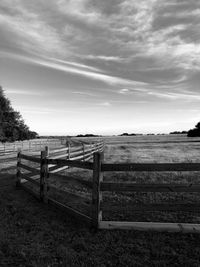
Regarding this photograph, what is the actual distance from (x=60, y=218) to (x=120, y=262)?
266 centimetres

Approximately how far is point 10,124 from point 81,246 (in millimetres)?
23947

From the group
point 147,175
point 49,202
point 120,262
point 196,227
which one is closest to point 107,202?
point 49,202

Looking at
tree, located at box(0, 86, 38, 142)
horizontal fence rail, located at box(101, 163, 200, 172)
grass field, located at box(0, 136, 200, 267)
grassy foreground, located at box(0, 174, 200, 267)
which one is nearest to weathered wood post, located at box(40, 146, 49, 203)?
grass field, located at box(0, 136, 200, 267)

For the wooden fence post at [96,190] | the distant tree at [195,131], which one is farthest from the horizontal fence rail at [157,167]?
the distant tree at [195,131]

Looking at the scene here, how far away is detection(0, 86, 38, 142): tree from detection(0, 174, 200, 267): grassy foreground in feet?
68.1

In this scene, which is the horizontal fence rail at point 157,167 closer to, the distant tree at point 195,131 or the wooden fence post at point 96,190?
the wooden fence post at point 96,190

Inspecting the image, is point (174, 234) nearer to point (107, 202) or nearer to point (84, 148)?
point (107, 202)

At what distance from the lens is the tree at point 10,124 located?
26.2 meters

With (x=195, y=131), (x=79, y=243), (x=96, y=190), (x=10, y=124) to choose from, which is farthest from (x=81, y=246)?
(x=195, y=131)

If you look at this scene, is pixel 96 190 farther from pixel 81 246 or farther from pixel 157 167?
pixel 157 167

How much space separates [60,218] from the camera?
265 inches

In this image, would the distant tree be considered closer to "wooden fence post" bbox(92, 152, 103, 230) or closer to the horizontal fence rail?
the horizontal fence rail

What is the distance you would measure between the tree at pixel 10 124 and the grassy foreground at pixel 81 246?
20755 mm

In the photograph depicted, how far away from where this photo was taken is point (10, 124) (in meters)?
27.0
